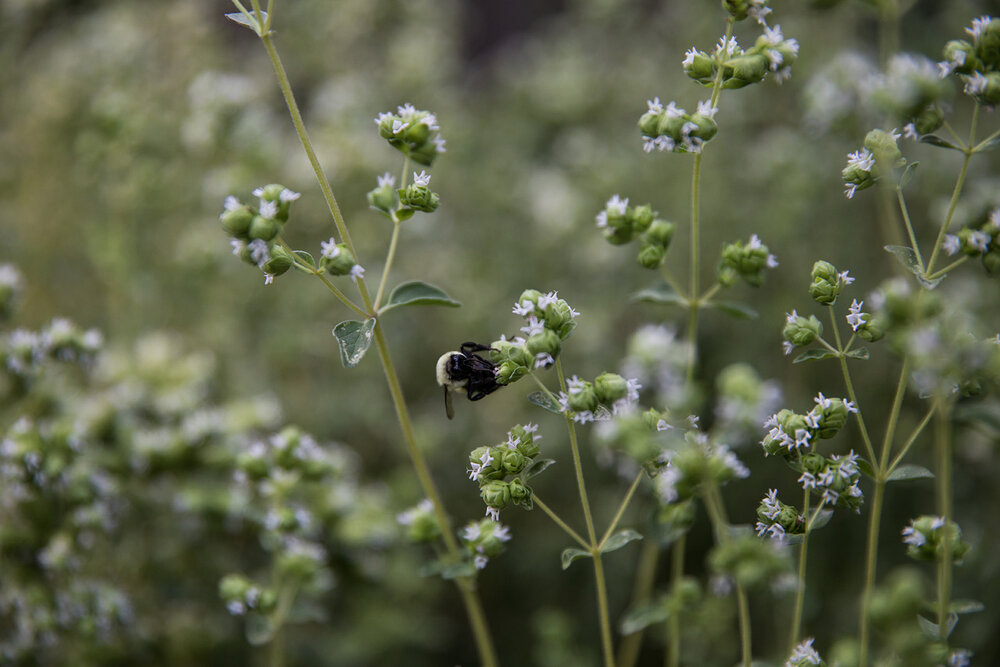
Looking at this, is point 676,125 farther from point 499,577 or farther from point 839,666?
point 499,577

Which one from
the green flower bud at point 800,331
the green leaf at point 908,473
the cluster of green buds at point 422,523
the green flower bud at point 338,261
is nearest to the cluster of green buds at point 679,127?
the green flower bud at point 800,331

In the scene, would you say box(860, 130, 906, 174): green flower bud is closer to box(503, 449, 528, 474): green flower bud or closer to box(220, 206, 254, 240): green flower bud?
box(503, 449, 528, 474): green flower bud

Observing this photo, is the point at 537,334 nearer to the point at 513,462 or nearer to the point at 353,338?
the point at 513,462

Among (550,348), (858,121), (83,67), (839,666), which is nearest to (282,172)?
(83,67)

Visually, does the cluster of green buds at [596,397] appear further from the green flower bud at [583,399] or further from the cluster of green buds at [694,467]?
the cluster of green buds at [694,467]

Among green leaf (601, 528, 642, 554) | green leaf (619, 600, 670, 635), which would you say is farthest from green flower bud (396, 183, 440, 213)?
green leaf (619, 600, 670, 635)

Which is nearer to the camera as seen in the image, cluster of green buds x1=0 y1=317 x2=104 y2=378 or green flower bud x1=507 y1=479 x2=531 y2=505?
green flower bud x1=507 y1=479 x2=531 y2=505
